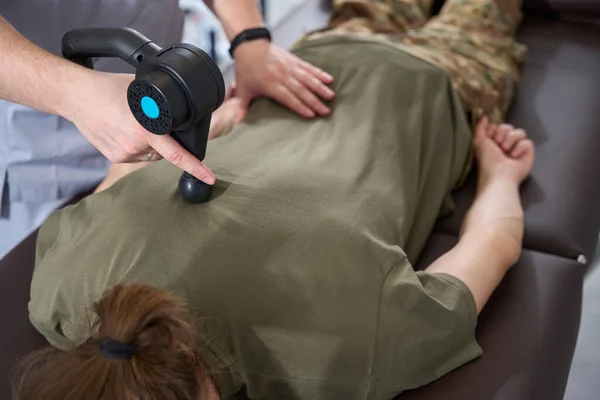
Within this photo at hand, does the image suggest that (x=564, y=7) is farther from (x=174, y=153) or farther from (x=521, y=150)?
(x=174, y=153)

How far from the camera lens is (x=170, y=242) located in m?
0.90

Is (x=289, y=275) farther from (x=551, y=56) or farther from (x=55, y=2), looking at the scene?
(x=551, y=56)

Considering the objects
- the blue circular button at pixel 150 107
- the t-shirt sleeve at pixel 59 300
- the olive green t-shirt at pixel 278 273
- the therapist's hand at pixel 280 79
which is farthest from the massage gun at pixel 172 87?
the therapist's hand at pixel 280 79

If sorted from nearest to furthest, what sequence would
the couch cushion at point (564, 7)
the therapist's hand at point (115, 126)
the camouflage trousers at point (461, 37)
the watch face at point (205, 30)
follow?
the therapist's hand at point (115, 126) → the camouflage trousers at point (461, 37) → the couch cushion at point (564, 7) → the watch face at point (205, 30)

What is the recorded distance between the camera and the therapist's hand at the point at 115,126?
2.59 feet

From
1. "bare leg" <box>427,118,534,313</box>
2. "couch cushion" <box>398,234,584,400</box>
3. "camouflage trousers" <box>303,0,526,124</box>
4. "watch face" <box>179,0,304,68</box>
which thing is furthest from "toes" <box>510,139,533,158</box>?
"watch face" <box>179,0,304,68</box>

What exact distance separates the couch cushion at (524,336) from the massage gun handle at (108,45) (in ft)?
1.99

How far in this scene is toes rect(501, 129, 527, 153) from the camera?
138 centimetres

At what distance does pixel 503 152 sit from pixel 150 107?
0.87m

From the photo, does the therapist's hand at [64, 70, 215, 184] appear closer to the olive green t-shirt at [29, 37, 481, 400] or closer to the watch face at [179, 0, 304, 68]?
the olive green t-shirt at [29, 37, 481, 400]

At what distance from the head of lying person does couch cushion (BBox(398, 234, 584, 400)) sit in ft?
1.27

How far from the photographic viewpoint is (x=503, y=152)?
137cm

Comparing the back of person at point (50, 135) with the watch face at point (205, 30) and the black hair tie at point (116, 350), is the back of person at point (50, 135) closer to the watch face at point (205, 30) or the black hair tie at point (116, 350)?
the black hair tie at point (116, 350)

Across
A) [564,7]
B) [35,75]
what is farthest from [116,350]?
[564,7]
